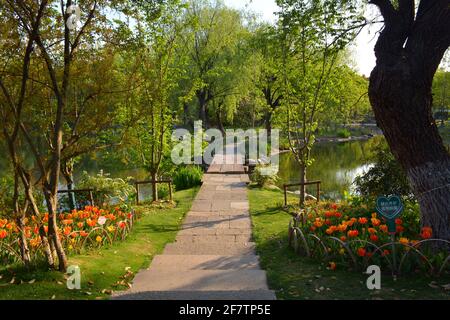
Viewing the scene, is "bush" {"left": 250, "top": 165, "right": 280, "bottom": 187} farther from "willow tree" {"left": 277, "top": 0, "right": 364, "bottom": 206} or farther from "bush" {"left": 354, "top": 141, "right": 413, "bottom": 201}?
"bush" {"left": 354, "top": 141, "right": 413, "bottom": 201}

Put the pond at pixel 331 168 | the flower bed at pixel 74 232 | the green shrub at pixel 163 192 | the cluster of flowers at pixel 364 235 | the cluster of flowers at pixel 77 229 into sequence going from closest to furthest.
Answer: the cluster of flowers at pixel 364 235
the flower bed at pixel 74 232
the cluster of flowers at pixel 77 229
the green shrub at pixel 163 192
the pond at pixel 331 168

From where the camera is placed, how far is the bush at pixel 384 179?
9102mm

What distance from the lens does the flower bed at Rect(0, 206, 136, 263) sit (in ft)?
18.7

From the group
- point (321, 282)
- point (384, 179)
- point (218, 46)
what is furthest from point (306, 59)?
point (218, 46)

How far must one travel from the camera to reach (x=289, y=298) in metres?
4.39

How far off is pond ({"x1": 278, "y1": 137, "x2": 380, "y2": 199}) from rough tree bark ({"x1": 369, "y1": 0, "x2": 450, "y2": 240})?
602cm

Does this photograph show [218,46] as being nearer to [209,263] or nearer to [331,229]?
[331,229]

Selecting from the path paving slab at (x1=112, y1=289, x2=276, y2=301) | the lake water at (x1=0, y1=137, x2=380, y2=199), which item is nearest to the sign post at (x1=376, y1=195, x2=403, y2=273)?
the path paving slab at (x1=112, y1=289, x2=276, y2=301)

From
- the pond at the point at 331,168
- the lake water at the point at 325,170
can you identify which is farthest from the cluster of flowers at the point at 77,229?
the pond at the point at 331,168

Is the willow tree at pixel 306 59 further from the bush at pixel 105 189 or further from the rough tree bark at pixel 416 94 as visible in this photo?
the bush at pixel 105 189

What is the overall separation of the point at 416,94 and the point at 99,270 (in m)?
4.73

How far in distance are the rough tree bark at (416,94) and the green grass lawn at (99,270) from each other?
3.99 meters

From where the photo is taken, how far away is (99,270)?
5.45m
